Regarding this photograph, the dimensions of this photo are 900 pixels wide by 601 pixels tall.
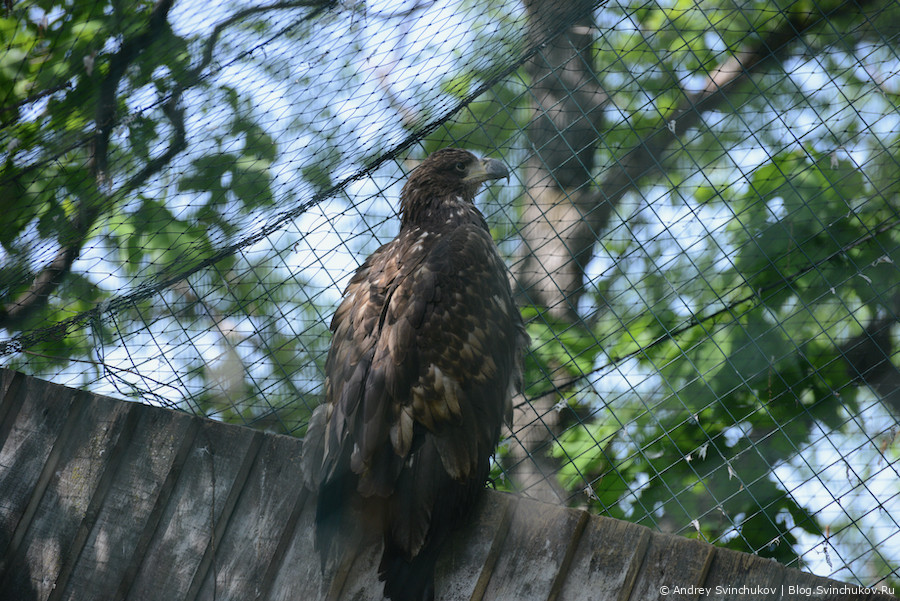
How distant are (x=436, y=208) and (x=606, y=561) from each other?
1785 millimetres

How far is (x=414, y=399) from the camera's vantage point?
224 cm

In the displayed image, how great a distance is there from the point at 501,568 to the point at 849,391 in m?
2.44

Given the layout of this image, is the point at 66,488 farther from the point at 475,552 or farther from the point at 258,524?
the point at 475,552

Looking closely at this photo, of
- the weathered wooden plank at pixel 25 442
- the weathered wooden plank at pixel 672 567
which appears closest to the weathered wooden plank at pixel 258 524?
the weathered wooden plank at pixel 25 442

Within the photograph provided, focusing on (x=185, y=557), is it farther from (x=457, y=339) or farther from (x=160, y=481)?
(x=457, y=339)

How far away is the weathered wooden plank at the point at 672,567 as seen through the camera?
1803 mm

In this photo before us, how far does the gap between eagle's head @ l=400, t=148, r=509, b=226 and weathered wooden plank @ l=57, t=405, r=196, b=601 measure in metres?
1.40

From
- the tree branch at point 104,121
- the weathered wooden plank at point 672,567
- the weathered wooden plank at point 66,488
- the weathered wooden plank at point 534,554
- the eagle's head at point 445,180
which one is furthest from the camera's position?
the eagle's head at point 445,180

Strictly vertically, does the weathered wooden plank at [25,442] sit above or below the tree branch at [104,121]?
below

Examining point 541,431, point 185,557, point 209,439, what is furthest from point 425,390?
point 541,431

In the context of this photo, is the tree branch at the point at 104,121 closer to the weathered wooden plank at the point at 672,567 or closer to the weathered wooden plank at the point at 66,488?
the weathered wooden plank at the point at 66,488

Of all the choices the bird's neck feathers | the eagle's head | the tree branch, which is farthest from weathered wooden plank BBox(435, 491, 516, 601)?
the tree branch

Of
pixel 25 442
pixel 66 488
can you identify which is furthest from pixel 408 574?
pixel 25 442

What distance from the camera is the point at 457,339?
240cm
